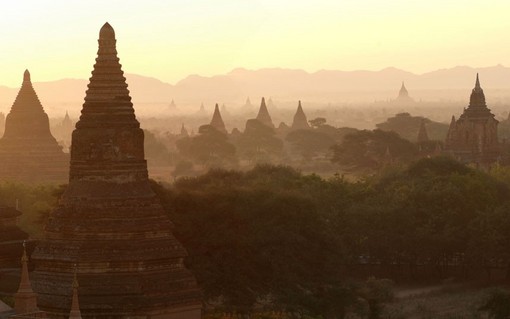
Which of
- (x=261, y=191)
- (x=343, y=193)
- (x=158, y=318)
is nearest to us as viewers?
(x=158, y=318)

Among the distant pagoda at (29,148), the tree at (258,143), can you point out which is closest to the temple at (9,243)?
the distant pagoda at (29,148)

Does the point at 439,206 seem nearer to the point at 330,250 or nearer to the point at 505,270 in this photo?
the point at 505,270

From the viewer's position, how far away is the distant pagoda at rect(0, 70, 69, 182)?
83.0 m

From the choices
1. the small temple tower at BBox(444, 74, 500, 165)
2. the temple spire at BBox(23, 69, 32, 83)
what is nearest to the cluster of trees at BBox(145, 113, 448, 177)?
the small temple tower at BBox(444, 74, 500, 165)

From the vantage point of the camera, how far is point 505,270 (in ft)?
187

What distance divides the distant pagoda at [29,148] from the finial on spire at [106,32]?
47.1 metres

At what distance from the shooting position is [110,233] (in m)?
33.3

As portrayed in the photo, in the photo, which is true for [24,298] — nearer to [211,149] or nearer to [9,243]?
[9,243]

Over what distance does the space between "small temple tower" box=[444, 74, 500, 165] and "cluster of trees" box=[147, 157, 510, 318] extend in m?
19.8

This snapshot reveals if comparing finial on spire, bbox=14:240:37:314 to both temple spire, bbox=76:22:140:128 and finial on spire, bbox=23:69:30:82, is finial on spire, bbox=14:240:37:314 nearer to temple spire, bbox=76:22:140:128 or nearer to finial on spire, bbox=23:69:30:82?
temple spire, bbox=76:22:140:128

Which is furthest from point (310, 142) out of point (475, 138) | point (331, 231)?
point (331, 231)

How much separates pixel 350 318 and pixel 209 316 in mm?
10631

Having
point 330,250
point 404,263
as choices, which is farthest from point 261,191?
point 404,263

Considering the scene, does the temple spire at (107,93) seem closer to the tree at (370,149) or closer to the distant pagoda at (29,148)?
the distant pagoda at (29,148)
